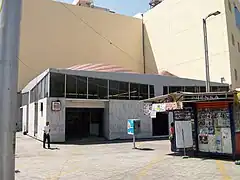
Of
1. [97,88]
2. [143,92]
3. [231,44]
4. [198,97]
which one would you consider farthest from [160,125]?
[198,97]

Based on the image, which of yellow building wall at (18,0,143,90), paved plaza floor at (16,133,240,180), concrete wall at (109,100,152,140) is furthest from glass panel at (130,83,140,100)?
yellow building wall at (18,0,143,90)

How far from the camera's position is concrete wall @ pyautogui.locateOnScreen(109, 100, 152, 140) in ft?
73.0

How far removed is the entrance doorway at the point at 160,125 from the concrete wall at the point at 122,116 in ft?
4.23

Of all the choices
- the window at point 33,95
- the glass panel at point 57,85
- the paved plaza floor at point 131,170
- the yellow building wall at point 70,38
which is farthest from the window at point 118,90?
the yellow building wall at point 70,38

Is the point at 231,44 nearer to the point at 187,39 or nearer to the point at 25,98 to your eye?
the point at 187,39

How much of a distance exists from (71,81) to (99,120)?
4.84 m

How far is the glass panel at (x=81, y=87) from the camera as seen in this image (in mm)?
21406

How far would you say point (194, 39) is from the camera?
33750 mm

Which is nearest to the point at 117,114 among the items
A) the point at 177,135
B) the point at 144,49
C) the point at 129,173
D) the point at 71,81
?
the point at 71,81

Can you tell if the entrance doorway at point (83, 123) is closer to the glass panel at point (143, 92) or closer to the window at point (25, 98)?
the glass panel at point (143, 92)

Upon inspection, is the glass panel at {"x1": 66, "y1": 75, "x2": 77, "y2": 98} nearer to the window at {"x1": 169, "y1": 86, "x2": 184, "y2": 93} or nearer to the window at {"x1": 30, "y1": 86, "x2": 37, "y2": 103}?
the window at {"x1": 30, "y1": 86, "x2": 37, "y2": 103}

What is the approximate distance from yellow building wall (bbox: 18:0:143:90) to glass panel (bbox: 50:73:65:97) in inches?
609

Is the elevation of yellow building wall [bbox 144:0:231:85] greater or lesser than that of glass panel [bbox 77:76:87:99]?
greater

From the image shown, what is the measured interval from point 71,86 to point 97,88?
88.3 inches
